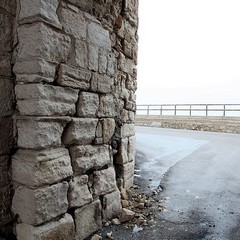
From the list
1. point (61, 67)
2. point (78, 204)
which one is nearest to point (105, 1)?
point (61, 67)

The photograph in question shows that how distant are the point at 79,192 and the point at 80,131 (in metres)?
0.44

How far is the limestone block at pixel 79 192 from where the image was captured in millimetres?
1848

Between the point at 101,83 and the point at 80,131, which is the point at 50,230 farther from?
the point at 101,83

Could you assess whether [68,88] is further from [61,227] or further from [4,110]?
[61,227]

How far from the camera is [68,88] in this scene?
5.84ft

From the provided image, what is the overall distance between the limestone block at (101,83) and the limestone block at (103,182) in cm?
66

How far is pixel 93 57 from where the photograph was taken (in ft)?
6.60

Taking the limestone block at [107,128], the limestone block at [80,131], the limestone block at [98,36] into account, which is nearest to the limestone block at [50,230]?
the limestone block at [80,131]

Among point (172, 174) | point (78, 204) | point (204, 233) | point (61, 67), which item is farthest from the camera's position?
point (172, 174)

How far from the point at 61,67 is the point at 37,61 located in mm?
185

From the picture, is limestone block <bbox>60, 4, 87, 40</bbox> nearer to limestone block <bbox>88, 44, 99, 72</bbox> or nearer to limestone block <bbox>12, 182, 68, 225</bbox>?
limestone block <bbox>88, 44, 99, 72</bbox>

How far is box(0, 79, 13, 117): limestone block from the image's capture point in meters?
1.66

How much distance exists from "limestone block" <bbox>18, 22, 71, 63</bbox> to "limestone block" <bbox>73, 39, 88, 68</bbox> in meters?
0.16

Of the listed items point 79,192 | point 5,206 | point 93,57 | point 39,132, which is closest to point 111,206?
point 79,192
